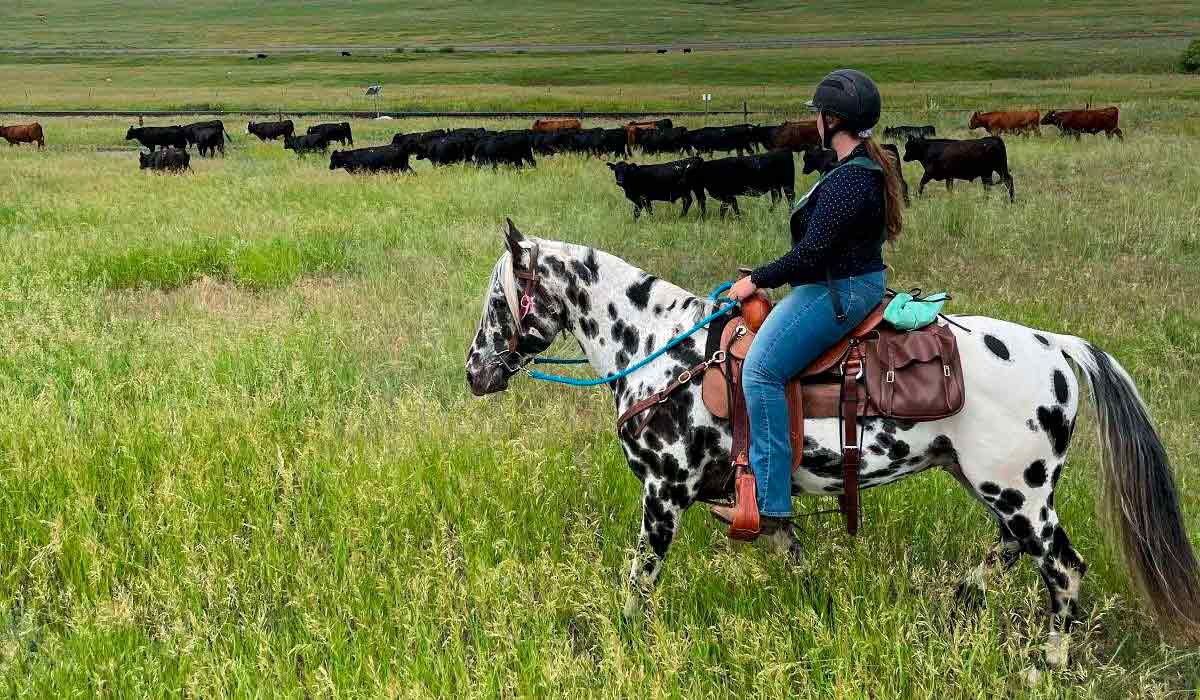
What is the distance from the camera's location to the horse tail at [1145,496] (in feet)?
12.9

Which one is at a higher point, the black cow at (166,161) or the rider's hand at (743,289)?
the black cow at (166,161)

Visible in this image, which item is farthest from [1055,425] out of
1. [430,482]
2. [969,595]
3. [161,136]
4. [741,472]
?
[161,136]

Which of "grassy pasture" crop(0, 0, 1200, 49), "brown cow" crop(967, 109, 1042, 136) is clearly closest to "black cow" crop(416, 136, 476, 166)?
"brown cow" crop(967, 109, 1042, 136)

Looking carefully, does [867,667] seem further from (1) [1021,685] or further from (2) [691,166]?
(2) [691,166]

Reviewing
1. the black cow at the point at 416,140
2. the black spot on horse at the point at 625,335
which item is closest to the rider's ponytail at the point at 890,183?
the black spot on horse at the point at 625,335

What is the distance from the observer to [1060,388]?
3.82 meters

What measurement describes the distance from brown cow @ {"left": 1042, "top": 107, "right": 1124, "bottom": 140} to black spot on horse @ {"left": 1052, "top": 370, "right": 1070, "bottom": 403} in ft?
95.0

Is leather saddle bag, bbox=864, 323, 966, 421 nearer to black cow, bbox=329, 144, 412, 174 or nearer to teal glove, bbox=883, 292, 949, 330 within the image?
teal glove, bbox=883, 292, 949, 330

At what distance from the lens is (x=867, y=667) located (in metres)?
3.76

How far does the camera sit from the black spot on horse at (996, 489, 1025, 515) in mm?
3836

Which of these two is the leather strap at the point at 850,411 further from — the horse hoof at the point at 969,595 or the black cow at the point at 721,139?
the black cow at the point at 721,139

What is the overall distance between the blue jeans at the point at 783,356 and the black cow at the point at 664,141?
26.9m

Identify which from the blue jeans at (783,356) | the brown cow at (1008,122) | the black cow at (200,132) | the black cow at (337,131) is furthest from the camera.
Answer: the black cow at (337,131)

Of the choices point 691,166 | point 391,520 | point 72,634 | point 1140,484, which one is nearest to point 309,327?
point 391,520
